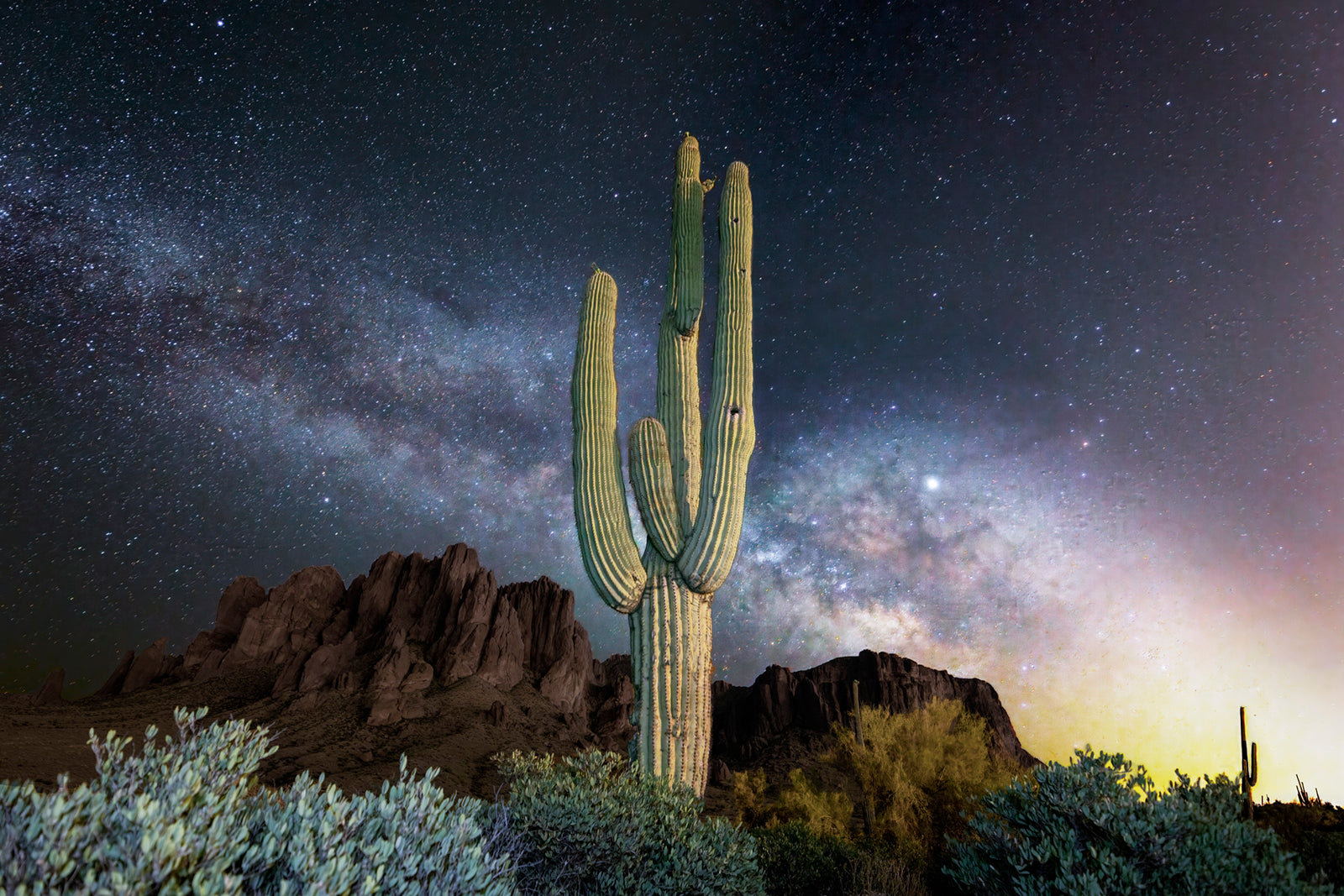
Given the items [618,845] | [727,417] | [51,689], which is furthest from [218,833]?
[51,689]

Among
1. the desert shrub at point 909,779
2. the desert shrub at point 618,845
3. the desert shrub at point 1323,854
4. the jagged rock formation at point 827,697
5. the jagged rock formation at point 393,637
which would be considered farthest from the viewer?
the jagged rock formation at point 827,697

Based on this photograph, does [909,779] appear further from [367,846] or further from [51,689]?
[51,689]

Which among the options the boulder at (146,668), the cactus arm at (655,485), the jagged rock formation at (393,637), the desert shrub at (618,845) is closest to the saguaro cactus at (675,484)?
the cactus arm at (655,485)

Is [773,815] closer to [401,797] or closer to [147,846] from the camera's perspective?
[401,797]

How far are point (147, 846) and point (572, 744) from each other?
3292cm

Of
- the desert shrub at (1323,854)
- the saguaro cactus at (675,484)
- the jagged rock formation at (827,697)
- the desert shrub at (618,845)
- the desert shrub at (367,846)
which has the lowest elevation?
the jagged rock formation at (827,697)

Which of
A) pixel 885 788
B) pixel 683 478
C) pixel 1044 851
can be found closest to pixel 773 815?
pixel 885 788

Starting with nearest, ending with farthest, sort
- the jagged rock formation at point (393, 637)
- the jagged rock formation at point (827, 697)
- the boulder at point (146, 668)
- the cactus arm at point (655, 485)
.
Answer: the cactus arm at point (655, 485), the jagged rock formation at point (393, 637), the boulder at point (146, 668), the jagged rock formation at point (827, 697)

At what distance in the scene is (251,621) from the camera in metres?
38.0

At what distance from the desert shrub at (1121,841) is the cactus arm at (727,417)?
3.47 metres

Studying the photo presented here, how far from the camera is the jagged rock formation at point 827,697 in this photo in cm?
4241

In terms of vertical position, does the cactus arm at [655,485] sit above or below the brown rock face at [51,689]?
above

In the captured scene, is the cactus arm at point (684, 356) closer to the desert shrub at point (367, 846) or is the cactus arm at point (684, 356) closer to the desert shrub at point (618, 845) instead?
the desert shrub at point (618, 845)

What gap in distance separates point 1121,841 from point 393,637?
3806cm
